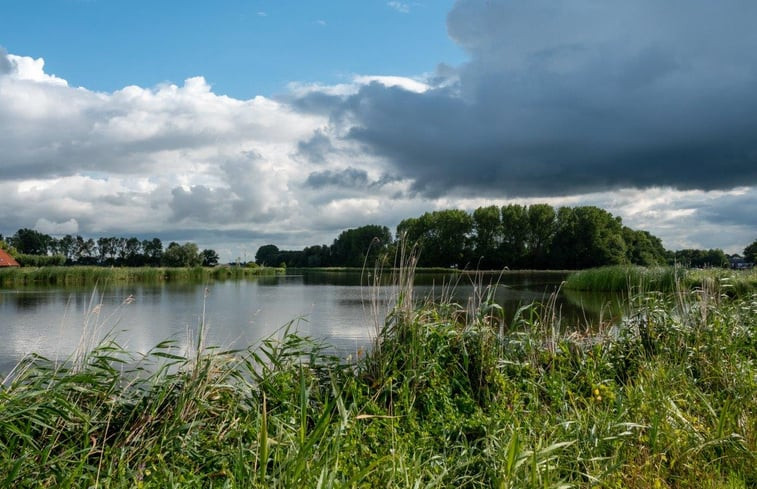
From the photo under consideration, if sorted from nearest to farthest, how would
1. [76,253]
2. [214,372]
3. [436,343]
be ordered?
[214,372]
[436,343]
[76,253]

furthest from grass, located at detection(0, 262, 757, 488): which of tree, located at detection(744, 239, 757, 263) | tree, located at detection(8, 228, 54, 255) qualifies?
tree, located at detection(8, 228, 54, 255)

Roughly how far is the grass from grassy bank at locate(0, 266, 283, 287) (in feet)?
87.2

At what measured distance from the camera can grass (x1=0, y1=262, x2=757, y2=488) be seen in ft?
10.0

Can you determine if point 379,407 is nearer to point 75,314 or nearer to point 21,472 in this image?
point 21,472

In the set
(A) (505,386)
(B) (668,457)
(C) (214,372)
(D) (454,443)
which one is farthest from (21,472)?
(B) (668,457)

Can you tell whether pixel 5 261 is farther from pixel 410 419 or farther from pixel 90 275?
pixel 410 419

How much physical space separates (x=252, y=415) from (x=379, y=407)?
1.00 m

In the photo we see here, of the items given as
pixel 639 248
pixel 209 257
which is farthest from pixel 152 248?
pixel 639 248

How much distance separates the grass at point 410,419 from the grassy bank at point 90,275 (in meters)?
26.6

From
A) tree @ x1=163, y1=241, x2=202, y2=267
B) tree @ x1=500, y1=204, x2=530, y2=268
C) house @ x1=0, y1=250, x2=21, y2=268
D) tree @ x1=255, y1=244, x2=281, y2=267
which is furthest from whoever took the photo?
tree @ x1=255, y1=244, x2=281, y2=267

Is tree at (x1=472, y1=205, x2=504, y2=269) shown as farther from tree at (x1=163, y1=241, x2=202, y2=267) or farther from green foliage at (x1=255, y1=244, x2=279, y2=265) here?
green foliage at (x1=255, y1=244, x2=279, y2=265)

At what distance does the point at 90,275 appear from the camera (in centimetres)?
3562

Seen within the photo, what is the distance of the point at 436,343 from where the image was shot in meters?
4.96

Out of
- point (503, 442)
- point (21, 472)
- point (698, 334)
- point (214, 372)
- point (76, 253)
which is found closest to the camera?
point (21, 472)
